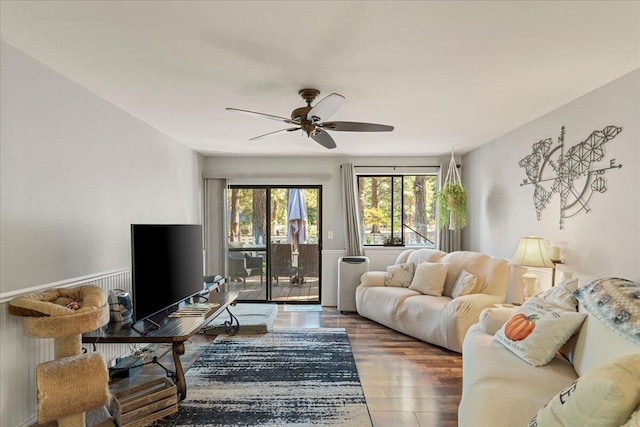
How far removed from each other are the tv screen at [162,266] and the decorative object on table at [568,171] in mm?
3587

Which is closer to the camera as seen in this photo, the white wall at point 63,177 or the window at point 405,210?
the white wall at point 63,177

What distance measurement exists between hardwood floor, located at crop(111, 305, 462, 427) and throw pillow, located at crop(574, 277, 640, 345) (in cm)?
114

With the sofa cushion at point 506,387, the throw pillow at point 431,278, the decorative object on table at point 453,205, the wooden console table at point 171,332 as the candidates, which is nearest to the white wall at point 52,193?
the wooden console table at point 171,332

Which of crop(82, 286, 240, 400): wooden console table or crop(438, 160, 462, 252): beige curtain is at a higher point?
crop(438, 160, 462, 252): beige curtain

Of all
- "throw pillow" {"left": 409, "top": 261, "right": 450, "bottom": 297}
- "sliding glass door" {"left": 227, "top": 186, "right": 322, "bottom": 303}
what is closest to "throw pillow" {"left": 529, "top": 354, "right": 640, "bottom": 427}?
"throw pillow" {"left": 409, "top": 261, "right": 450, "bottom": 297}

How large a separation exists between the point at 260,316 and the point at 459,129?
3.33 meters

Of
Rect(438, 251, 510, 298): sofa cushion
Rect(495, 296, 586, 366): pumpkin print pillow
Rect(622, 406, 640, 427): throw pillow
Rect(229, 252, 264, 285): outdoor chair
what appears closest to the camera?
Rect(622, 406, 640, 427): throw pillow

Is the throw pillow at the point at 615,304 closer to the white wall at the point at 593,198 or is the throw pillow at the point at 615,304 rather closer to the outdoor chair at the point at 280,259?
the white wall at the point at 593,198

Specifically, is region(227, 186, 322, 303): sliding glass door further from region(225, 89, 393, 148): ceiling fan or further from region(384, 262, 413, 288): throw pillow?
region(225, 89, 393, 148): ceiling fan

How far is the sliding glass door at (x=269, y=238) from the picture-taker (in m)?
5.42

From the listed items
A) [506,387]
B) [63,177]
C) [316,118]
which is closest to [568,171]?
[506,387]

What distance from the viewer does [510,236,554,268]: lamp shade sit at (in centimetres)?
296

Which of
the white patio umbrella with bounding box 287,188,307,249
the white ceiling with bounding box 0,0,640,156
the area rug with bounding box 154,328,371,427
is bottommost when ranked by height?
the area rug with bounding box 154,328,371,427

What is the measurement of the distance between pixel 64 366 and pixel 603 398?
8.14 ft
